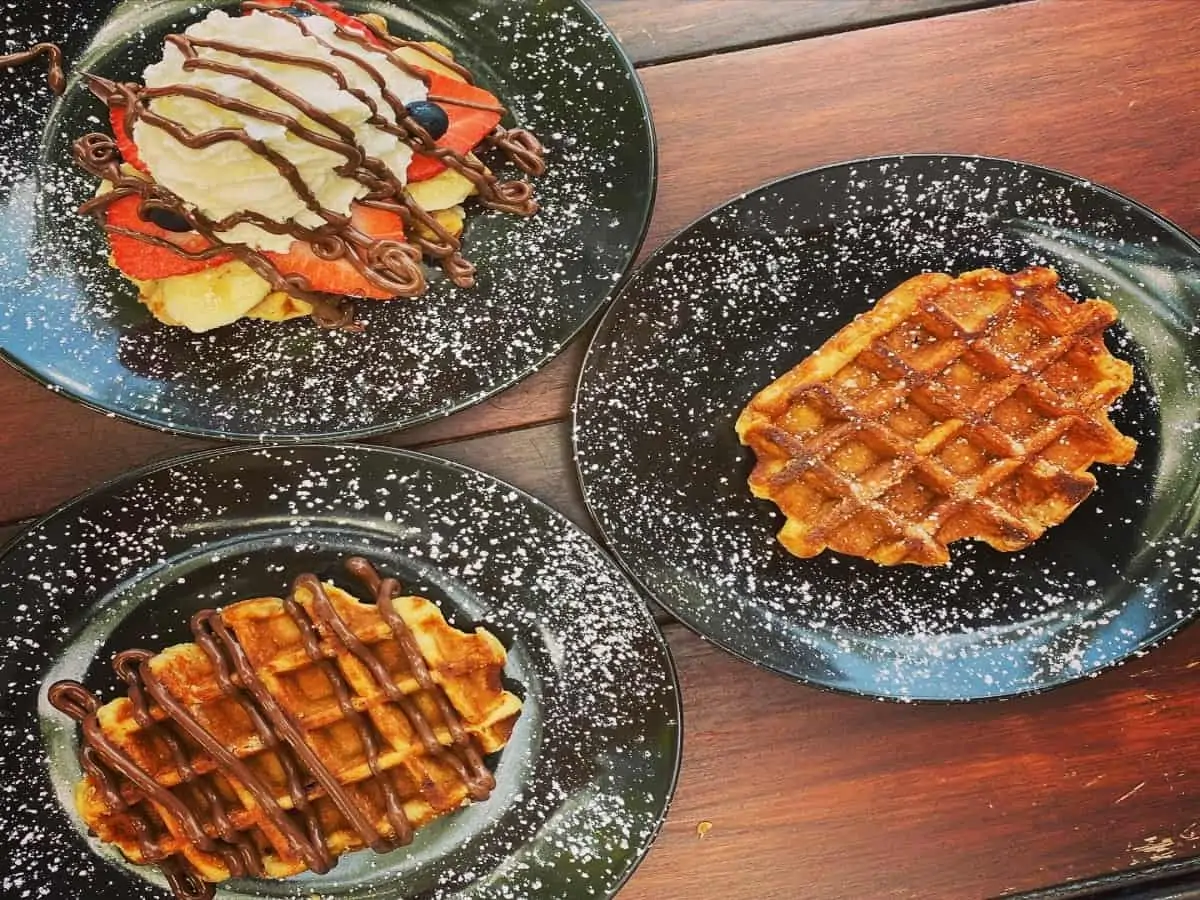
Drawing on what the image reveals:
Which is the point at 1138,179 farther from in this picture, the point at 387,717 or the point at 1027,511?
the point at 387,717

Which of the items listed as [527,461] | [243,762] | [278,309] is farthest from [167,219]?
[243,762]

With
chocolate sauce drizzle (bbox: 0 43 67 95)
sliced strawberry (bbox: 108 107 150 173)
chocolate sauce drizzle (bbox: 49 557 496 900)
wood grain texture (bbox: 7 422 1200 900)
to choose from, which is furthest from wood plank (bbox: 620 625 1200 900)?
chocolate sauce drizzle (bbox: 0 43 67 95)

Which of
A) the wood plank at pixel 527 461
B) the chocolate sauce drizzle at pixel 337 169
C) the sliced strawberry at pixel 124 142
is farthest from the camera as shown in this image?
the wood plank at pixel 527 461

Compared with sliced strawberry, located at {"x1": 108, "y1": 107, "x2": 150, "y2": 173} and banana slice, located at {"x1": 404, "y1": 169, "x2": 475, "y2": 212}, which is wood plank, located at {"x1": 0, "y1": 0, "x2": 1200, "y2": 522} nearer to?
banana slice, located at {"x1": 404, "y1": 169, "x2": 475, "y2": 212}

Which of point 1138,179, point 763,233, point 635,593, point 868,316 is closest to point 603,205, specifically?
point 763,233

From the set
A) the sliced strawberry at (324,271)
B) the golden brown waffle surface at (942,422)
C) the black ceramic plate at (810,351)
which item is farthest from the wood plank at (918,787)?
the sliced strawberry at (324,271)

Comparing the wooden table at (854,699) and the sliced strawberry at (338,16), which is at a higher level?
the sliced strawberry at (338,16)

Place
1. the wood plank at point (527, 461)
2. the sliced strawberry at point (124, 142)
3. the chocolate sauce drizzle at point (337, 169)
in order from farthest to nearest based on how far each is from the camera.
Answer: the wood plank at point (527, 461), the sliced strawberry at point (124, 142), the chocolate sauce drizzle at point (337, 169)

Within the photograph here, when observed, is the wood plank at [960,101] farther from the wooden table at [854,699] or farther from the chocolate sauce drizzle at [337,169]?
the chocolate sauce drizzle at [337,169]
